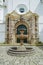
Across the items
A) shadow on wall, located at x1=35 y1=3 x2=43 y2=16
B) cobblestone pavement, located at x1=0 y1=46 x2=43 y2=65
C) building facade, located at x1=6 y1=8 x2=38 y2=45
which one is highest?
shadow on wall, located at x1=35 y1=3 x2=43 y2=16

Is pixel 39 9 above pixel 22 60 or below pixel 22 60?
above

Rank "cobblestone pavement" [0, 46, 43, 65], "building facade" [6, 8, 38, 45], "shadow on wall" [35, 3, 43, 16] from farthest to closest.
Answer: "shadow on wall" [35, 3, 43, 16], "building facade" [6, 8, 38, 45], "cobblestone pavement" [0, 46, 43, 65]

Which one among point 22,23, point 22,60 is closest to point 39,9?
point 22,23

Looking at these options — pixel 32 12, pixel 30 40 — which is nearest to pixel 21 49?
pixel 30 40

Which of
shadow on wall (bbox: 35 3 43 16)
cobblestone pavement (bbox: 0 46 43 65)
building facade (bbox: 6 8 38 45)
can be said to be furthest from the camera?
shadow on wall (bbox: 35 3 43 16)

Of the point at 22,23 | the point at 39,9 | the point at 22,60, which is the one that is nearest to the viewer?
the point at 22,60

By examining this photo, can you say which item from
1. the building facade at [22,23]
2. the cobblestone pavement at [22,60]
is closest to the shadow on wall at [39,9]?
the building facade at [22,23]

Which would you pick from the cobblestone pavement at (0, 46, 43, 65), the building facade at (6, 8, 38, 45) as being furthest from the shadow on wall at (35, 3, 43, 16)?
the cobblestone pavement at (0, 46, 43, 65)

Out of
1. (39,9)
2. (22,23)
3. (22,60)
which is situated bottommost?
(22,60)

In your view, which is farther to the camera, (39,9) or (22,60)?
(39,9)

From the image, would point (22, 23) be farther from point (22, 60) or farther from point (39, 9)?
point (22, 60)

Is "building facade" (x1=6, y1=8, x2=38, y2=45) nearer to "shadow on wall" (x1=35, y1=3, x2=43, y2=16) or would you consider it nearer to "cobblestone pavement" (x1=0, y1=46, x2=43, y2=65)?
"shadow on wall" (x1=35, y1=3, x2=43, y2=16)

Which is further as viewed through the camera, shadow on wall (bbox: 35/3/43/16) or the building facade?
shadow on wall (bbox: 35/3/43/16)

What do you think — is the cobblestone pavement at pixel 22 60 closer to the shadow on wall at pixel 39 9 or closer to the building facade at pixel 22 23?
the building facade at pixel 22 23
